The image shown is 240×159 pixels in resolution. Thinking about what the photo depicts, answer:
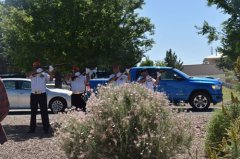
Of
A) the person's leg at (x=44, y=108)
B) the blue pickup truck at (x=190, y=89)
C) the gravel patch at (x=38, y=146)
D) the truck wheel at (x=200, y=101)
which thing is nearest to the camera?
the gravel patch at (x=38, y=146)

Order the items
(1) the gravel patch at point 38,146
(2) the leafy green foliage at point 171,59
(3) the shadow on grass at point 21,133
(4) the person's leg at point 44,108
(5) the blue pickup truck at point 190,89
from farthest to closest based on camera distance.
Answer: (2) the leafy green foliage at point 171,59, (5) the blue pickup truck at point 190,89, (4) the person's leg at point 44,108, (3) the shadow on grass at point 21,133, (1) the gravel patch at point 38,146

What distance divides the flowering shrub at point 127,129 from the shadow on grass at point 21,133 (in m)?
5.24

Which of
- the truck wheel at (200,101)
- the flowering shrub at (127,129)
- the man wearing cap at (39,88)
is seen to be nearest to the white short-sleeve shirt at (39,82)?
the man wearing cap at (39,88)

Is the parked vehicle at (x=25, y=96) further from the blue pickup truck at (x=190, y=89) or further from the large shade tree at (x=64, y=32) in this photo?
the large shade tree at (x=64, y=32)

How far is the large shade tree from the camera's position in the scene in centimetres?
2273

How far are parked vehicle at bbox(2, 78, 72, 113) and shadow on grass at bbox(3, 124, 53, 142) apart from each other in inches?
233

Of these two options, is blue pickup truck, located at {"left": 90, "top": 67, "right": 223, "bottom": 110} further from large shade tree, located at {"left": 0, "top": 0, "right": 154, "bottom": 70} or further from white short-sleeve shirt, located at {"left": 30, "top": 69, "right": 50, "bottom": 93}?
white short-sleeve shirt, located at {"left": 30, "top": 69, "right": 50, "bottom": 93}

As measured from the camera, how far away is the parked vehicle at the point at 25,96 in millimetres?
20531

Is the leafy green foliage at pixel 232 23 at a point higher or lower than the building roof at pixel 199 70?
higher

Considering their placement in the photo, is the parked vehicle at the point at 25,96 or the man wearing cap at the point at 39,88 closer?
the man wearing cap at the point at 39,88

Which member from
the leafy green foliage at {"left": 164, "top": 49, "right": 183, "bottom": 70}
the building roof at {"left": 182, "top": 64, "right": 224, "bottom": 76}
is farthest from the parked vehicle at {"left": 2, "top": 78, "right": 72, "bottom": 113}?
the building roof at {"left": 182, "top": 64, "right": 224, "bottom": 76}

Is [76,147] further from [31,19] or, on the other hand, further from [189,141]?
[31,19]

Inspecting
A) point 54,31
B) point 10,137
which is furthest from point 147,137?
point 54,31

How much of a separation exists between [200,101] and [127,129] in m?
14.9
